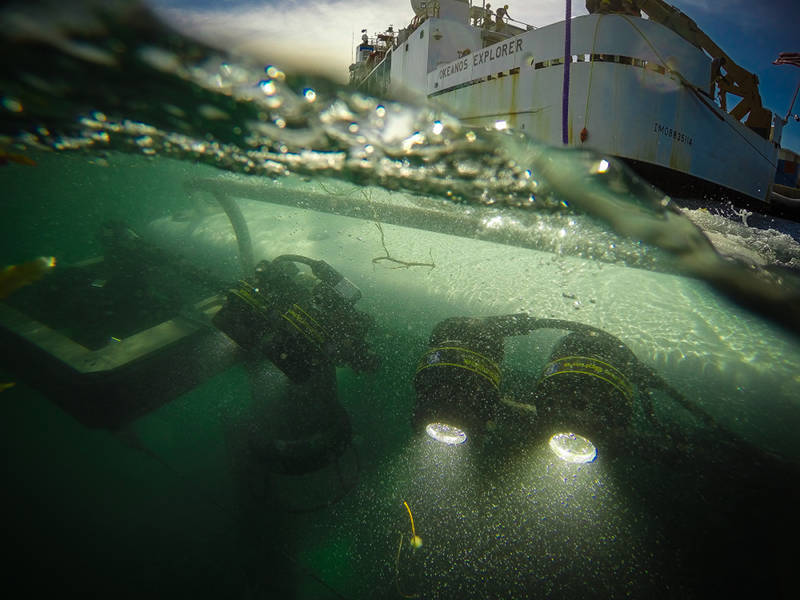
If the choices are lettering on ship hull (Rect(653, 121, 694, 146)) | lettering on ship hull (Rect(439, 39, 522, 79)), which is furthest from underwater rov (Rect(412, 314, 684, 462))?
lettering on ship hull (Rect(439, 39, 522, 79))

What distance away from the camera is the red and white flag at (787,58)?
398 inches

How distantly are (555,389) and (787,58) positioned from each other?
16.2 meters

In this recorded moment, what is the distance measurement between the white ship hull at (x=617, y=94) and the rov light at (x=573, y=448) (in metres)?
5.02

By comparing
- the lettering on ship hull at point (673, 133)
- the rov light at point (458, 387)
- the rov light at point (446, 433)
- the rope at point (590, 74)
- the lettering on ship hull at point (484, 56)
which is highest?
the lettering on ship hull at point (484, 56)

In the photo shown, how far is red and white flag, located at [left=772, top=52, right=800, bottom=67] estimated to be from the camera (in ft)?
33.2

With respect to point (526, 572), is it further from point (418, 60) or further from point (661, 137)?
point (418, 60)

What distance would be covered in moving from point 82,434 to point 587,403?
22.6 ft

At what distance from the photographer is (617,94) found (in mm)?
6664

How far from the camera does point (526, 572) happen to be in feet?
8.43

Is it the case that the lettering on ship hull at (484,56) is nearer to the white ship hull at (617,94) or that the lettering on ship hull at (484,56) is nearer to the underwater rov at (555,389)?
the white ship hull at (617,94)

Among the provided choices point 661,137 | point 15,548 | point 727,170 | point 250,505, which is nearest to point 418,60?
point 661,137

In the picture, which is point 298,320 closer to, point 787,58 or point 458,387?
point 458,387

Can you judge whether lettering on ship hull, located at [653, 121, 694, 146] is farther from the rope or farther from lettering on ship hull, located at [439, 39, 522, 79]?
lettering on ship hull, located at [439, 39, 522, 79]

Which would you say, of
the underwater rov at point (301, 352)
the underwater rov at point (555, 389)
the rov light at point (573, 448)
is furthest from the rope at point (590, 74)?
the rov light at point (573, 448)
